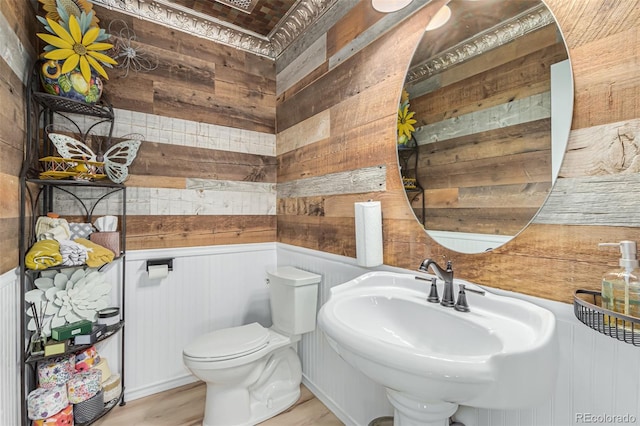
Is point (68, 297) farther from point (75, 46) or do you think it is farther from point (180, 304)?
point (75, 46)

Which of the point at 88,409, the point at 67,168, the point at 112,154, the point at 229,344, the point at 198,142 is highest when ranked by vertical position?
the point at 198,142

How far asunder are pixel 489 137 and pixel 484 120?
2.7 inches

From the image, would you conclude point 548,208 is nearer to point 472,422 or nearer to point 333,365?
point 472,422

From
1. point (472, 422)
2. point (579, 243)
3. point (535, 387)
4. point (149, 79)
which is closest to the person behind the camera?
point (535, 387)

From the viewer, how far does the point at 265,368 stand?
1826 millimetres

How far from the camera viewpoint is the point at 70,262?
1.53m

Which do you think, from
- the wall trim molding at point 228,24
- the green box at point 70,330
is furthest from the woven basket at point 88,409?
the wall trim molding at point 228,24

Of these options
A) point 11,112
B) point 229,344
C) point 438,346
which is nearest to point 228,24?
point 11,112

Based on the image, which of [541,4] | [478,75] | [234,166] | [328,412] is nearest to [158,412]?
[328,412]

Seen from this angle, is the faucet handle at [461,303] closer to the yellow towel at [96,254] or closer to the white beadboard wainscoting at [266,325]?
the white beadboard wainscoting at [266,325]

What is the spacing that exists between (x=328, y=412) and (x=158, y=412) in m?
0.99

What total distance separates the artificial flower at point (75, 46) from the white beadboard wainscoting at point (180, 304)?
1.07 metres

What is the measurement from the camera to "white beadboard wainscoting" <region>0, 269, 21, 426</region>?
1.21 metres

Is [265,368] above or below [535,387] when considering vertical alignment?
below
